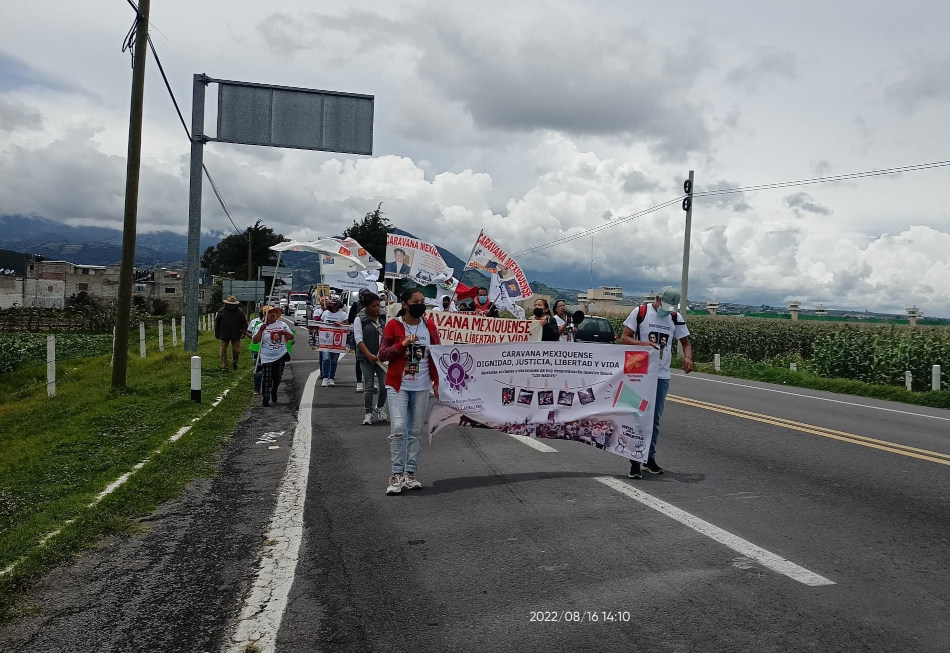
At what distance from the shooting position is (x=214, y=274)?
109 metres

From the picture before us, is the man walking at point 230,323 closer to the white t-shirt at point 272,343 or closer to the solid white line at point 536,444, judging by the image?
the white t-shirt at point 272,343

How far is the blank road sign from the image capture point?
2009cm

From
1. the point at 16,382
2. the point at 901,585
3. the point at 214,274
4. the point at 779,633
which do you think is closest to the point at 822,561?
the point at 901,585

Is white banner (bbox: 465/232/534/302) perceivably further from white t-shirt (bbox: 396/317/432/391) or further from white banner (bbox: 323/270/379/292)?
white t-shirt (bbox: 396/317/432/391)

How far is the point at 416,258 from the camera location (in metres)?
19.4

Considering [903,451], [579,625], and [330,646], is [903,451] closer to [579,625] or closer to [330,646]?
[579,625]

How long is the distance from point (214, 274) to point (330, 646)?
111029 mm

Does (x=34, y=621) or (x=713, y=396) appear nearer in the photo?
(x=34, y=621)

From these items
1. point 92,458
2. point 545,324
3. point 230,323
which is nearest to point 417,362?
point 92,458

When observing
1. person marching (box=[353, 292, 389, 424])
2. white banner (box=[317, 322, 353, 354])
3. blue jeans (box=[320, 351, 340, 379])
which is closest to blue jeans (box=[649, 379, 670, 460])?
person marching (box=[353, 292, 389, 424])

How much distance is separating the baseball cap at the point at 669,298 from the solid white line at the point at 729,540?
190cm

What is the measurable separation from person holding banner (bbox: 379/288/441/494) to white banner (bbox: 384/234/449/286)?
467 inches

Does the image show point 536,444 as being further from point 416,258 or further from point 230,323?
point 230,323

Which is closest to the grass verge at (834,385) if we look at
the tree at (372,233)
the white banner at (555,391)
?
the white banner at (555,391)
